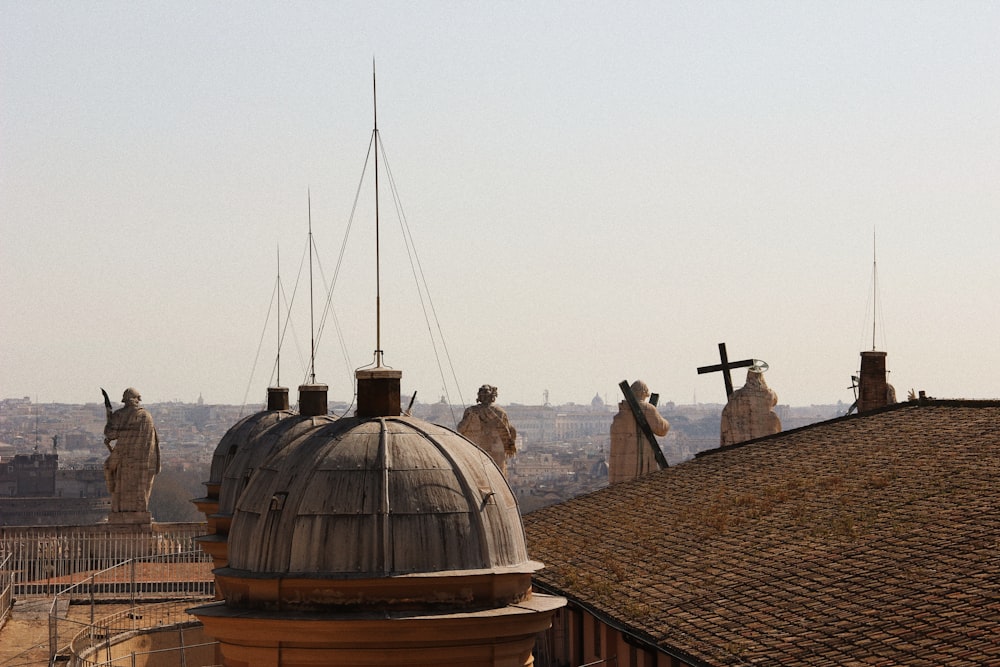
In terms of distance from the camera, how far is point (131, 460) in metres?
41.1

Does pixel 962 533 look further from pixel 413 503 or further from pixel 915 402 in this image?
pixel 915 402

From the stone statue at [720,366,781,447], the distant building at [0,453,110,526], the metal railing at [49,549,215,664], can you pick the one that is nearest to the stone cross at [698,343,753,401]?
the stone statue at [720,366,781,447]

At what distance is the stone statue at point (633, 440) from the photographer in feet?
120

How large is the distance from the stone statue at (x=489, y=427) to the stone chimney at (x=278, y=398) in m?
6.35

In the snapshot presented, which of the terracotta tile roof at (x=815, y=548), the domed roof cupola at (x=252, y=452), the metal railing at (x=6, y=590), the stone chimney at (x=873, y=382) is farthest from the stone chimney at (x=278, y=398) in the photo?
the stone chimney at (x=873, y=382)

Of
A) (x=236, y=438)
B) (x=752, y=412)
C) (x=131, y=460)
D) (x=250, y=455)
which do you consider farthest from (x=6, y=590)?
(x=752, y=412)

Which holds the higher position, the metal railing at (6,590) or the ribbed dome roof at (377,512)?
the ribbed dome roof at (377,512)

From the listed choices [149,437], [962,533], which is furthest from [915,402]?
[149,437]

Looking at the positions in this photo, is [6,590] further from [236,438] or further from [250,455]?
[250,455]

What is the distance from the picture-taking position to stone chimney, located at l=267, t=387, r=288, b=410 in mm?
26891

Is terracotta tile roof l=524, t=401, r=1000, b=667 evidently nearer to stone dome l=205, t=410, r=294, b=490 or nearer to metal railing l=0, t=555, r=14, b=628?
stone dome l=205, t=410, r=294, b=490

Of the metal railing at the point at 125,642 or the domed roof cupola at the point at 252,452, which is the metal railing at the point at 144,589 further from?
the domed roof cupola at the point at 252,452

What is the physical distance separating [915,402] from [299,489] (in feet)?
66.0

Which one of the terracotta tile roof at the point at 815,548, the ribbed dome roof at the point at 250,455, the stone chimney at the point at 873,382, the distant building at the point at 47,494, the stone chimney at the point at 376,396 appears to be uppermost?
the stone chimney at the point at 873,382
